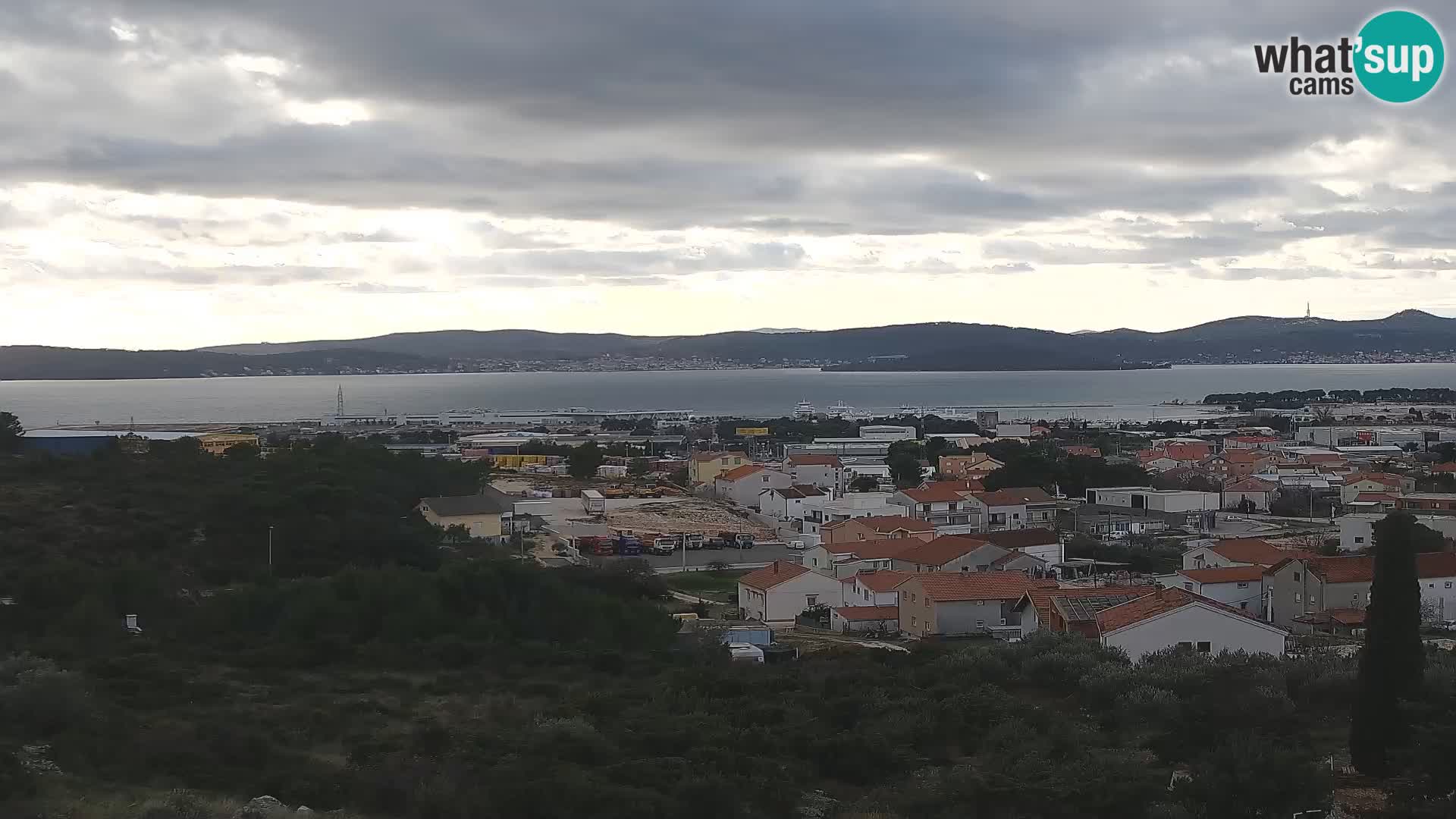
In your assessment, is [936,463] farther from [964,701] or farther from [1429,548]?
[964,701]

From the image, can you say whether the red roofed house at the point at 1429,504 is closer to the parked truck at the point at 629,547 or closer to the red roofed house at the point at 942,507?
the red roofed house at the point at 942,507

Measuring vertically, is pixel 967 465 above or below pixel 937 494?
below

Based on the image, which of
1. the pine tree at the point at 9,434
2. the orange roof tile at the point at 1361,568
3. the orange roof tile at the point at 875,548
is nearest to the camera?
the orange roof tile at the point at 1361,568

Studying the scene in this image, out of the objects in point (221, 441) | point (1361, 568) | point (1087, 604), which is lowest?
point (1361, 568)

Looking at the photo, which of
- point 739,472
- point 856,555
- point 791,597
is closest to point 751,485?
point 739,472

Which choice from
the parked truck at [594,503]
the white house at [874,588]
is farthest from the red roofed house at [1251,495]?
the white house at [874,588]

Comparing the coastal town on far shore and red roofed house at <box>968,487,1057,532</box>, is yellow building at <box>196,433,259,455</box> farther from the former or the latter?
red roofed house at <box>968,487,1057,532</box>

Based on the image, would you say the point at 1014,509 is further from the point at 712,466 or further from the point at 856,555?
the point at 712,466
